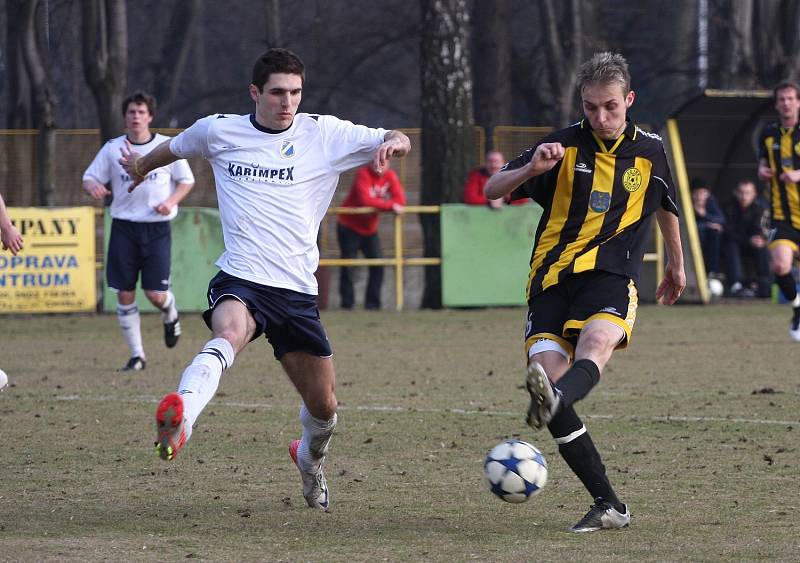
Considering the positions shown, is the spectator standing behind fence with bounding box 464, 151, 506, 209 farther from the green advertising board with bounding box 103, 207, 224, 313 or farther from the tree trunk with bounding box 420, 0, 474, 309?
the green advertising board with bounding box 103, 207, 224, 313

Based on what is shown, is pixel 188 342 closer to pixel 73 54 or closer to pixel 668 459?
pixel 668 459

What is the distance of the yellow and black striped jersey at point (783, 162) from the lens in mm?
12945

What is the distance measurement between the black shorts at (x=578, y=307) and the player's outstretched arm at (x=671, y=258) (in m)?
0.39

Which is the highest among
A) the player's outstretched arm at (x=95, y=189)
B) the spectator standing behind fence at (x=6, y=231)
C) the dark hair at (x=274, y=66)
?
the dark hair at (x=274, y=66)

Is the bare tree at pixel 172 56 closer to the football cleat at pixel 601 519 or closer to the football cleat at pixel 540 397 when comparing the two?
the football cleat at pixel 601 519

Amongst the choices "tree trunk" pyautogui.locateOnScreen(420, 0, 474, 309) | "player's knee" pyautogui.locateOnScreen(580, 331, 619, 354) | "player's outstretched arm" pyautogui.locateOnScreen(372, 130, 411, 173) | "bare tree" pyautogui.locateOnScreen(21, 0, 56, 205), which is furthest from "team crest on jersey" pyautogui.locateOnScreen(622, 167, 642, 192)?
"bare tree" pyautogui.locateOnScreen(21, 0, 56, 205)

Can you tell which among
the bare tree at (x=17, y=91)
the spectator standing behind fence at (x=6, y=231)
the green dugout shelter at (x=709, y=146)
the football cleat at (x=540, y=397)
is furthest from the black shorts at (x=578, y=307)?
the bare tree at (x=17, y=91)

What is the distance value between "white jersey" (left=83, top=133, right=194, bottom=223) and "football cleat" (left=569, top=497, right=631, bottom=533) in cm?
659

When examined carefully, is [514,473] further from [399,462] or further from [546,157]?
[399,462]

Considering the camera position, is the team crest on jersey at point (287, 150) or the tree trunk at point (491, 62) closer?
the team crest on jersey at point (287, 150)

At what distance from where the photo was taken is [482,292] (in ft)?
59.7

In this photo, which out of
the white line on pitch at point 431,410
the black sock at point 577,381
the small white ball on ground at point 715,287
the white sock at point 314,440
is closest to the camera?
the black sock at point 577,381

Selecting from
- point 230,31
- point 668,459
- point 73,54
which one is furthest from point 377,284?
point 230,31

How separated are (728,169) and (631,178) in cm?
1533
